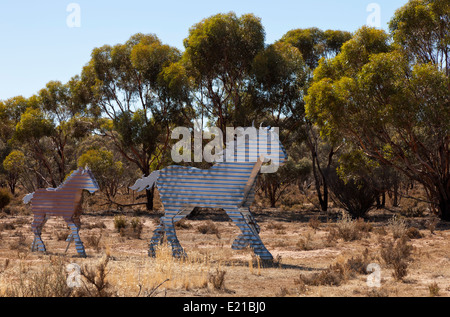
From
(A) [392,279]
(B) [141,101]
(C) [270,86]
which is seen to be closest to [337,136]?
(C) [270,86]

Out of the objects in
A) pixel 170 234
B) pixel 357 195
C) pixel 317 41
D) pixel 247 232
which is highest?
pixel 317 41

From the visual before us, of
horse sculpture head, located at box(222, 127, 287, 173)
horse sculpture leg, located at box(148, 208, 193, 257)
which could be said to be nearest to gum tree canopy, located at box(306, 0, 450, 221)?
horse sculpture head, located at box(222, 127, 287, 173)

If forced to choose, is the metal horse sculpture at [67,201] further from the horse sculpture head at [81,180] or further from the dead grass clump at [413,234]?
the dead grass clump at [413,234]

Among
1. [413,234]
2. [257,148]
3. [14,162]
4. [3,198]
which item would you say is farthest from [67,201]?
[14,162]

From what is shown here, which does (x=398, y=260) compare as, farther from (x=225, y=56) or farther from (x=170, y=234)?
(x=225, y=56)

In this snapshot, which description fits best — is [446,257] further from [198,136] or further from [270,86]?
[198,136]

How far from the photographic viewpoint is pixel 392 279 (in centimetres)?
898

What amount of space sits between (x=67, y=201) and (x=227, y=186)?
448 cm

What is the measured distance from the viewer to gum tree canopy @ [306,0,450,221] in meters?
18.1

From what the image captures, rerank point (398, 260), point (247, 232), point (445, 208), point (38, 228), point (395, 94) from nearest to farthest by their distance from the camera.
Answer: point (398, 260) < point (247, 232) < point (38, 228) < point (395, 94) < point (445, 208)

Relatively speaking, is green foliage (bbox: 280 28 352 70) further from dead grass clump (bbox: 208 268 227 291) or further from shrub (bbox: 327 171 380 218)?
dead grass clump (bbox: 208 268 227 291)

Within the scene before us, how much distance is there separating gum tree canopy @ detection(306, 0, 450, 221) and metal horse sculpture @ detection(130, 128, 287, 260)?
31.4 ft

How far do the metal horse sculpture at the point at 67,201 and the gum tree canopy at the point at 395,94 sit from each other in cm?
1079

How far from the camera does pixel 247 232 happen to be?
10492 mm
